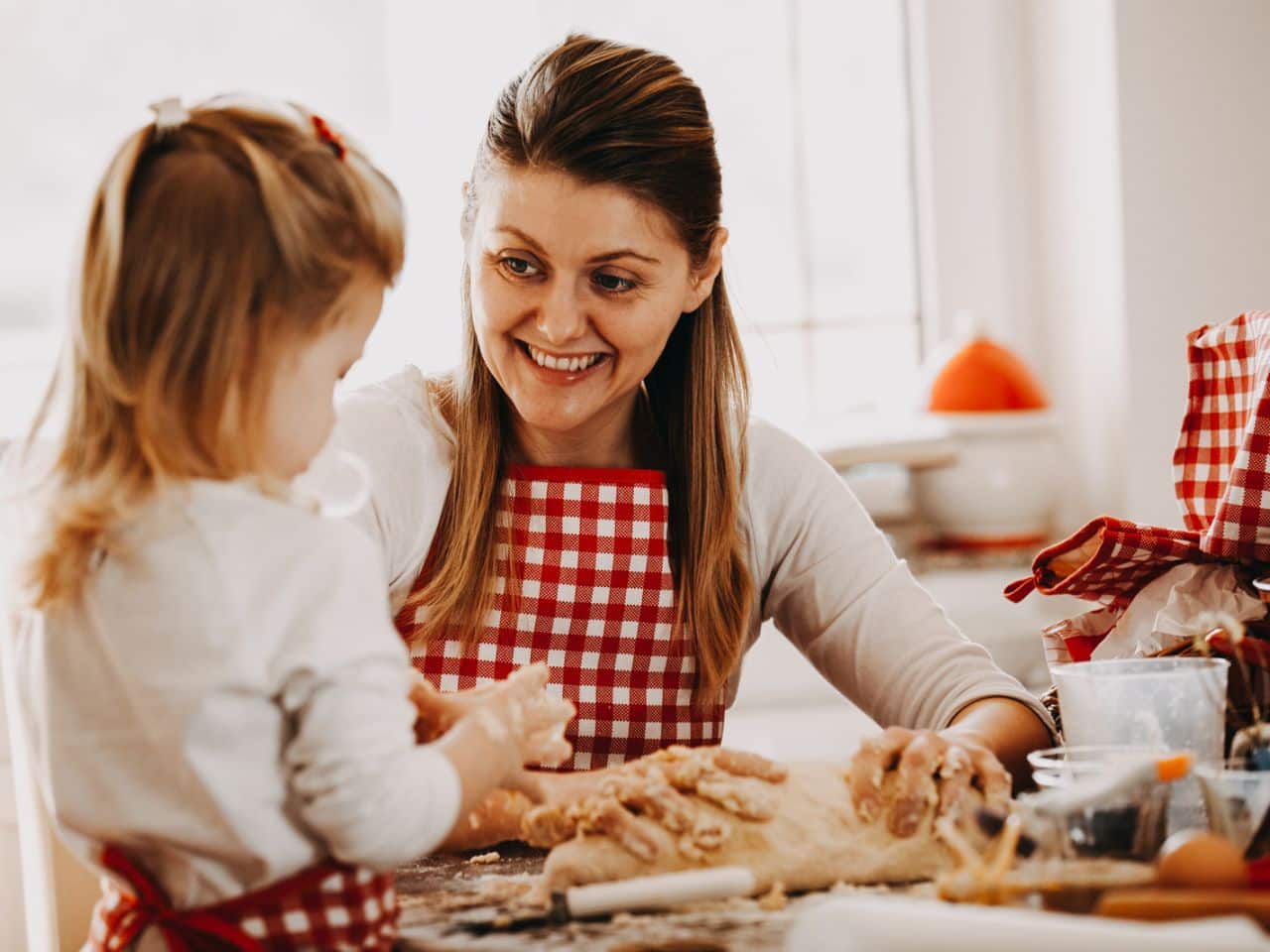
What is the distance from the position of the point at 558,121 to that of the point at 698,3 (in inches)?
81.9

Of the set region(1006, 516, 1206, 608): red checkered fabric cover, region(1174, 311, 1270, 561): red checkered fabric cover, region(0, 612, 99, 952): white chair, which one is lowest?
region(0, 612, 99, 952): white chair

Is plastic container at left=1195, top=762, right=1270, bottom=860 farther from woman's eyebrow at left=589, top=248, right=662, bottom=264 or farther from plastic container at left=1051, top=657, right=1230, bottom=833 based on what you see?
woman's eyebrow at left=589, top=248, right=662, bottom=264

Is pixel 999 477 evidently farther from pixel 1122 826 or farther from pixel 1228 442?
pixel 1122 826

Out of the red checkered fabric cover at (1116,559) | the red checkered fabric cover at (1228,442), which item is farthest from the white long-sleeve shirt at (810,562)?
the red checkered fabric cover at (1228,442)

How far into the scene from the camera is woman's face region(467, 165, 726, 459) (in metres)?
1.42

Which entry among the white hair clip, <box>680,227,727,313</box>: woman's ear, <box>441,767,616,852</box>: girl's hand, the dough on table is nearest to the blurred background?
<box>680,227,727,313</box>: woman's ear

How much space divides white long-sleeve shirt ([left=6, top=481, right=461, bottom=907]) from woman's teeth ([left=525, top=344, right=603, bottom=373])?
63cm

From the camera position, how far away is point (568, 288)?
143 cm

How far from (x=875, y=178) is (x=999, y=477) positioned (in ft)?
2.65

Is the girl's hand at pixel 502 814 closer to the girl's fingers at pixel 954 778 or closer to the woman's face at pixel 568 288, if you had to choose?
the girl's fingers at pixel 954 778

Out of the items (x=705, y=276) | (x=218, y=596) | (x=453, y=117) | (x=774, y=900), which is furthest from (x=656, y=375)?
(x=453, y=117)

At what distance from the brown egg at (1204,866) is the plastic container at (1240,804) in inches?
4.6

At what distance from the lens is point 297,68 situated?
323 centimetres

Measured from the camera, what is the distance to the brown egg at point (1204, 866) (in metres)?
0.81
